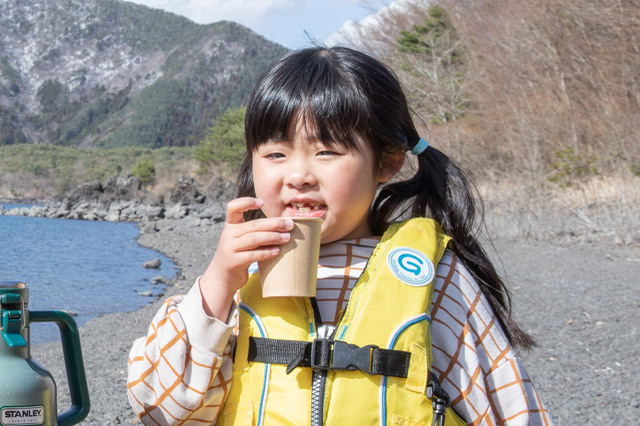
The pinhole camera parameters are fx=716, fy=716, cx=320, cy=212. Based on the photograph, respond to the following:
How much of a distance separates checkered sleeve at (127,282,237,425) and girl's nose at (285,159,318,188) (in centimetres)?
29

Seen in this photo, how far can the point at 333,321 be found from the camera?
1.48m

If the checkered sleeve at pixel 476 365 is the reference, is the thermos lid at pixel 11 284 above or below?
above

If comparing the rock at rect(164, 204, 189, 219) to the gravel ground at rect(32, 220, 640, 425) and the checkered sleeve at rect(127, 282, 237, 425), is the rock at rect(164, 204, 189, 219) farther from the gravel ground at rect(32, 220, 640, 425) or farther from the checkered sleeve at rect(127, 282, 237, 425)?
the checkered sleeve at rect(127, 282, 237, 425)

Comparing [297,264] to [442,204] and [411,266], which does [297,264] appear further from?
[442,204]

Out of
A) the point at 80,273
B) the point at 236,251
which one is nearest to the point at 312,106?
the point at 236,251

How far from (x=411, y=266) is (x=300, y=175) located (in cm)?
30

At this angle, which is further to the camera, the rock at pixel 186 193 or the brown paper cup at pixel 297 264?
the rock at pixel 186 193

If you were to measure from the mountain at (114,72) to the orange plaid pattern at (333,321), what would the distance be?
111355 mm

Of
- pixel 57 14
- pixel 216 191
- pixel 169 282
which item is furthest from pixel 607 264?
pixel 57 14

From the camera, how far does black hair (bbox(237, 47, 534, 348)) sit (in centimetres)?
154

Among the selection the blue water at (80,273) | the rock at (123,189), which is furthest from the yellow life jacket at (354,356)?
the rock at (123,189)

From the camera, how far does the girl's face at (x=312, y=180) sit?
4.91 feet

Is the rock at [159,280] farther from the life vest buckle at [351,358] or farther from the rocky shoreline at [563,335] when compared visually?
the life vest buckle at [351,358]

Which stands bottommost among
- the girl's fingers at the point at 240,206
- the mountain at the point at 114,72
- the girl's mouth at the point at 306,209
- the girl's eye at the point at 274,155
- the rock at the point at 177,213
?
the mountain at the point at 114,72
